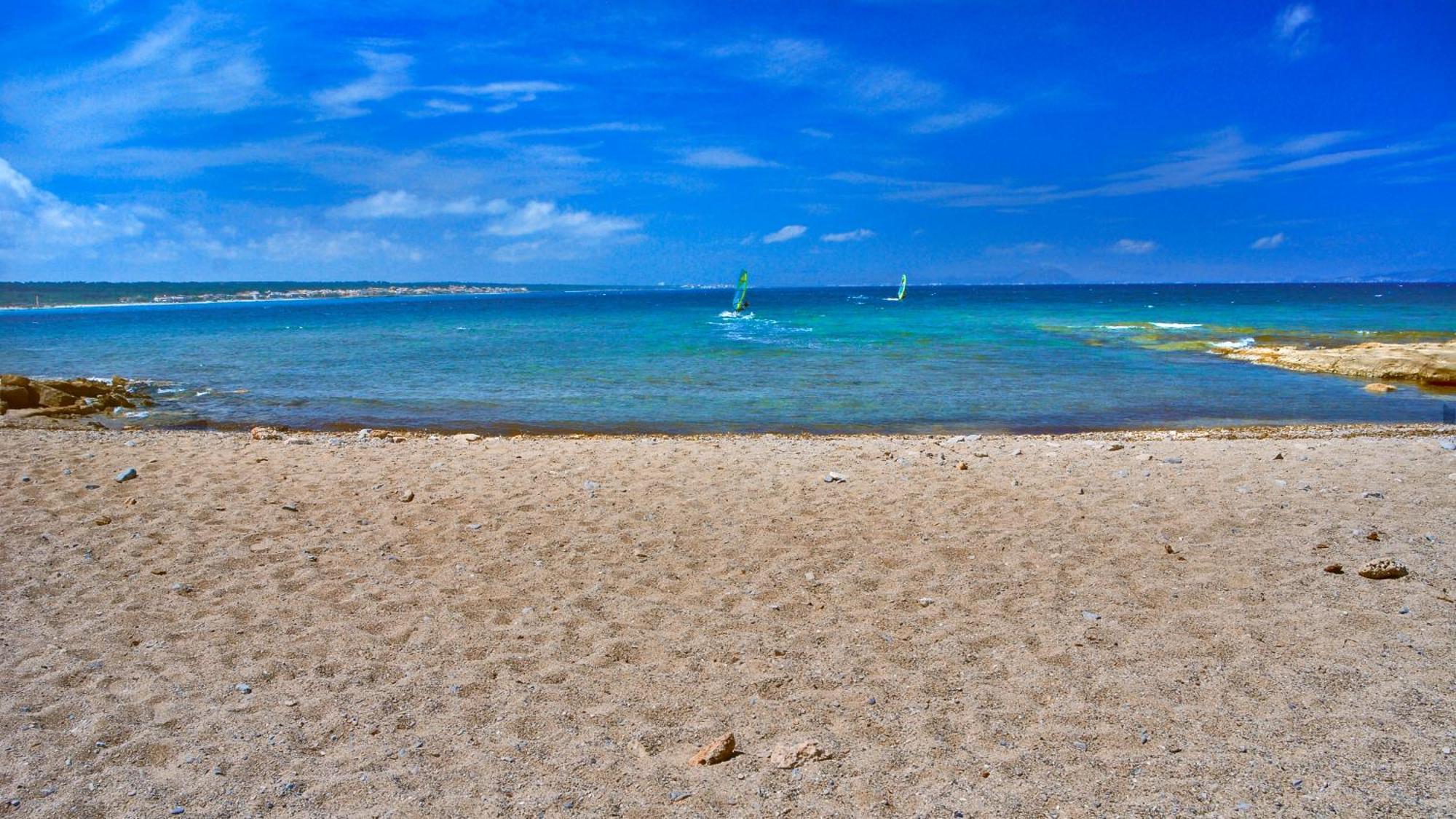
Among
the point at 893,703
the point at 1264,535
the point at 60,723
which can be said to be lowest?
the point at 60,723

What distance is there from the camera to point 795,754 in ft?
11.2

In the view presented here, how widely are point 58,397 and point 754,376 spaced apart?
14475mm

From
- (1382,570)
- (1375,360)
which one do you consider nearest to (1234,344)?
(1375,360)

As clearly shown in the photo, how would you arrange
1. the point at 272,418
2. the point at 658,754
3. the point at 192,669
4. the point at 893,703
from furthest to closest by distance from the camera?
the point at 272,418 → the point at 192,669 → the point at 893,703 → the point at 658,754

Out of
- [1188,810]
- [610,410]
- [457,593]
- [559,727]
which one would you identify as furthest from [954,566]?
[610,410]

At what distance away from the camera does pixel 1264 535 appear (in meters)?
6.03

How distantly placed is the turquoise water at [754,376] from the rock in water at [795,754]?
949 centimetres

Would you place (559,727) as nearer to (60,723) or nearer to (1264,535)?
(60,723)

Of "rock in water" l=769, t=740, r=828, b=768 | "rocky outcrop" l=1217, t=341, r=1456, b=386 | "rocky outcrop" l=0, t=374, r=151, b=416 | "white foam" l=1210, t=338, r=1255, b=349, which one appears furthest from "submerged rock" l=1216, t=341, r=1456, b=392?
"rocky outcrop" l=0, t=374, r=151, b=416

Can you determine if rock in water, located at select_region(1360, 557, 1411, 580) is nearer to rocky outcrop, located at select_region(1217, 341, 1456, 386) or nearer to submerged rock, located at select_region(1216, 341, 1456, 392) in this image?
submerged rock, located at select_region(1216, 341, 1456, 392)

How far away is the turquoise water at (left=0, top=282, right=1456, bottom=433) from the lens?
14.3 metres

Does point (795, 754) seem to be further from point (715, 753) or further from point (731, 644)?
point (731, 644)

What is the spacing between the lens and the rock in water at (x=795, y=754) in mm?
3377

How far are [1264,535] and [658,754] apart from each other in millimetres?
5166
